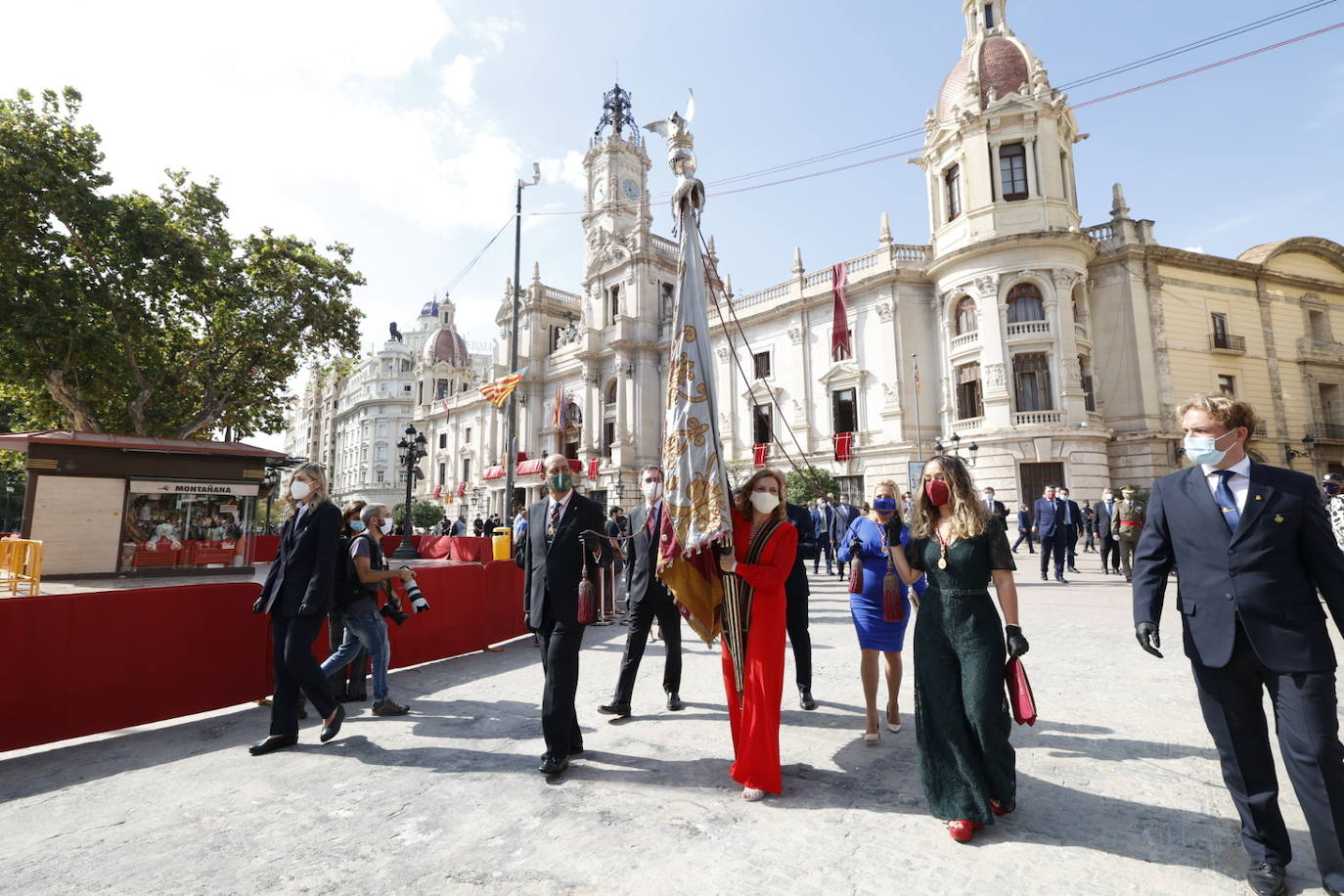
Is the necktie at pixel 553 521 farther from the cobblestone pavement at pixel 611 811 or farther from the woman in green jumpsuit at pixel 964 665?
the woman in green jumpsuit at pixel 964 665

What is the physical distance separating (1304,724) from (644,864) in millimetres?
2745

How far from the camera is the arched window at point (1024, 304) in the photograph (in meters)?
23.0

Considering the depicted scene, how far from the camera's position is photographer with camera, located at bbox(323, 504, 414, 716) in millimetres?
5242

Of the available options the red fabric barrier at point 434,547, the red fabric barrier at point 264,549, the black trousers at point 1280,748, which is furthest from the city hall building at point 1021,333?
the red fabric barrier at point 264,549

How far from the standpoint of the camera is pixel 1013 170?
2388cm

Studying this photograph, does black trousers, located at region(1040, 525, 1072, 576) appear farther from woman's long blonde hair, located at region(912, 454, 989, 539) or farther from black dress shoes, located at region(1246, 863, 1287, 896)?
black dress shoes, located at region(1246, 863, 1287, 896)

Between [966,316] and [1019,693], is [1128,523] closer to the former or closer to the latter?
[1019,693]

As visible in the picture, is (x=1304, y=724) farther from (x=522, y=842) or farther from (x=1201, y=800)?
(x=522, y=842)

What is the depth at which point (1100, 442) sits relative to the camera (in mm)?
22125

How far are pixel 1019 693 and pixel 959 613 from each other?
441mm

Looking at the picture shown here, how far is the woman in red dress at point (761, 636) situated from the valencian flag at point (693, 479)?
188 mm

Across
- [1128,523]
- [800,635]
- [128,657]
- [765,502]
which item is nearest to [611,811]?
[765,502]

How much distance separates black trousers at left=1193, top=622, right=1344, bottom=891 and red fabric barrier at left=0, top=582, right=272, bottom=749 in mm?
6589

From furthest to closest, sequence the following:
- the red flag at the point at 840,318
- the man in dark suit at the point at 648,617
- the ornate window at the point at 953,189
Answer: the red flag at the point at 840,318
the ornate window at the point at 953,189
the man in dark suit at the point at 648,617
